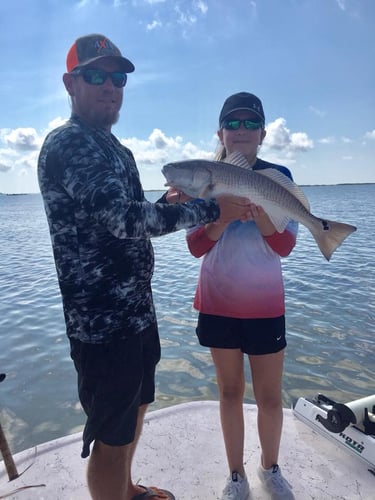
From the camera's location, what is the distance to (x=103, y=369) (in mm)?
2727

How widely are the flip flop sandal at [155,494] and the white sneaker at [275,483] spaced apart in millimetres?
849

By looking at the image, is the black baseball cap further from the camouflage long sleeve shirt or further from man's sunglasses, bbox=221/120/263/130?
the camouflage long sleeve shirt

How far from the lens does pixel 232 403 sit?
3.64m

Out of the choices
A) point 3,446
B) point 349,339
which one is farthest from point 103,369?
point 349,339

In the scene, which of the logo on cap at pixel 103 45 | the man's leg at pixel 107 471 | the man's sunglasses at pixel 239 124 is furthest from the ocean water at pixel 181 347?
the logo on cap at pixel 103 45

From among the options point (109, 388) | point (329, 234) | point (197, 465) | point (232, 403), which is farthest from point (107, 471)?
point (329, 234)

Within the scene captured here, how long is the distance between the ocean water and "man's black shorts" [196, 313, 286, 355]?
3989 mm

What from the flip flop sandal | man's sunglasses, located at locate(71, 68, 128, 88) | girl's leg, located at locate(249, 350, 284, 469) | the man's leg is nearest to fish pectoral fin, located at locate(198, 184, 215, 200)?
man's sunglasses, located at locate(71, 68, 128, 88)

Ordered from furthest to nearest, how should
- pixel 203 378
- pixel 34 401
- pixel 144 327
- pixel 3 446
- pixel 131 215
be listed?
pixel 203 378
pixel 34 401
pixel 3 446
pixel 144 327
pixel 131 215

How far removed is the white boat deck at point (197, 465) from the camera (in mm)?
3621

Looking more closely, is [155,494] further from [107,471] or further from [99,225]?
[99,225]

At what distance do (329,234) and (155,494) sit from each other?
277 centimetres

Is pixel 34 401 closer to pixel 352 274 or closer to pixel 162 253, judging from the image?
pixel 352 274

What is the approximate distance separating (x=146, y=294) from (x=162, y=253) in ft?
63.1
